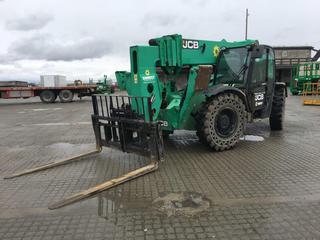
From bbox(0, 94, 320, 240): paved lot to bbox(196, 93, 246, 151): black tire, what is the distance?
0.88 ft

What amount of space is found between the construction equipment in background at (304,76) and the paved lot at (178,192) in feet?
60.9

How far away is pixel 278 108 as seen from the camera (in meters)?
9.23

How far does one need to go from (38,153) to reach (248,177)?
4.80 meters

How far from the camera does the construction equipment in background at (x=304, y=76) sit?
24.1 m

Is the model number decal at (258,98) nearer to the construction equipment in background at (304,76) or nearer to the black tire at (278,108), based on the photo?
the black tire at (278,108)

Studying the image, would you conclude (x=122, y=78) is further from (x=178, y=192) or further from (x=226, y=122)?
(x=178, y=192)

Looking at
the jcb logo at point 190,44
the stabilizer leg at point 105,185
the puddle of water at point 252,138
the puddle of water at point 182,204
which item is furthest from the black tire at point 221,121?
the puddle of water at point 182,204

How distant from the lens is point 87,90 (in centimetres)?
2697

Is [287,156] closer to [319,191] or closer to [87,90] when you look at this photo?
[319,191]

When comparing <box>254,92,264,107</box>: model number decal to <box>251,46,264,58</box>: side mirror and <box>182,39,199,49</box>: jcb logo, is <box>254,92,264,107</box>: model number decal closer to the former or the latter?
<box>251,46,264,58</box>: side mirror

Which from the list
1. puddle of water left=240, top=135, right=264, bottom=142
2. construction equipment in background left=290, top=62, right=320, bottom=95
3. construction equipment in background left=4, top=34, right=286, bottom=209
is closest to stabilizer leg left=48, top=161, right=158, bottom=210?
construction equipment in background left=4, top=34, right=286, bottom=209

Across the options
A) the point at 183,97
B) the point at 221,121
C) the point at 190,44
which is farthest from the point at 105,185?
the point at 190,44

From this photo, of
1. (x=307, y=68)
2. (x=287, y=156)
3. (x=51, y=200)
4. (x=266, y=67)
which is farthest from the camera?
(x=307, y=68)

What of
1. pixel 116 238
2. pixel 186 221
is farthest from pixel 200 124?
pixel 116 238
